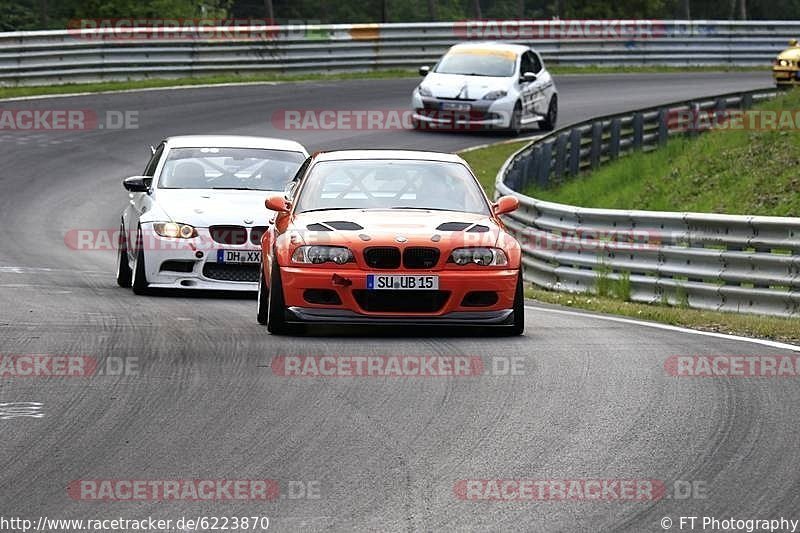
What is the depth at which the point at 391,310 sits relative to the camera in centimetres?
1094

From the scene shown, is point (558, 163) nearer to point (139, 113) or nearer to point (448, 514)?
point (139, 113)

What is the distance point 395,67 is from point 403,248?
30.3 m

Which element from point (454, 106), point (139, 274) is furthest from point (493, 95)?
point (139, 274)

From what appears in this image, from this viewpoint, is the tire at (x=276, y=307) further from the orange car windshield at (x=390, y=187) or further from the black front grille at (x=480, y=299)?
the black front grille at (x=480, y=299)

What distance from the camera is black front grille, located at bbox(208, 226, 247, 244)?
47.9 ft

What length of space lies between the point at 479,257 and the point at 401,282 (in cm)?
61

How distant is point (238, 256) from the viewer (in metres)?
14.5

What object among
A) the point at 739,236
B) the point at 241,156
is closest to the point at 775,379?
the point at 739,236

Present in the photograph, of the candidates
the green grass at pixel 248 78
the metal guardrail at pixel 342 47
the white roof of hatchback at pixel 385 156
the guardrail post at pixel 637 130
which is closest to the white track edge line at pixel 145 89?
the green grass at pixel 248 78

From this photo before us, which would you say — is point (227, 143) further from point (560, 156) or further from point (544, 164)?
point (560, 156)

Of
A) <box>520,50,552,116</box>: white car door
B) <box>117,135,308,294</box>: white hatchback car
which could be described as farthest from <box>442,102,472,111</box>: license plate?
<box>117,135,308,294</box>: white hatchback car

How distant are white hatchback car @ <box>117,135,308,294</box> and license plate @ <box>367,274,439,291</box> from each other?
3.82 meters

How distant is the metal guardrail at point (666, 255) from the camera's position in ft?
47.3

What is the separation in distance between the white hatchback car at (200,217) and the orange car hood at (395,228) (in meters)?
2.94
